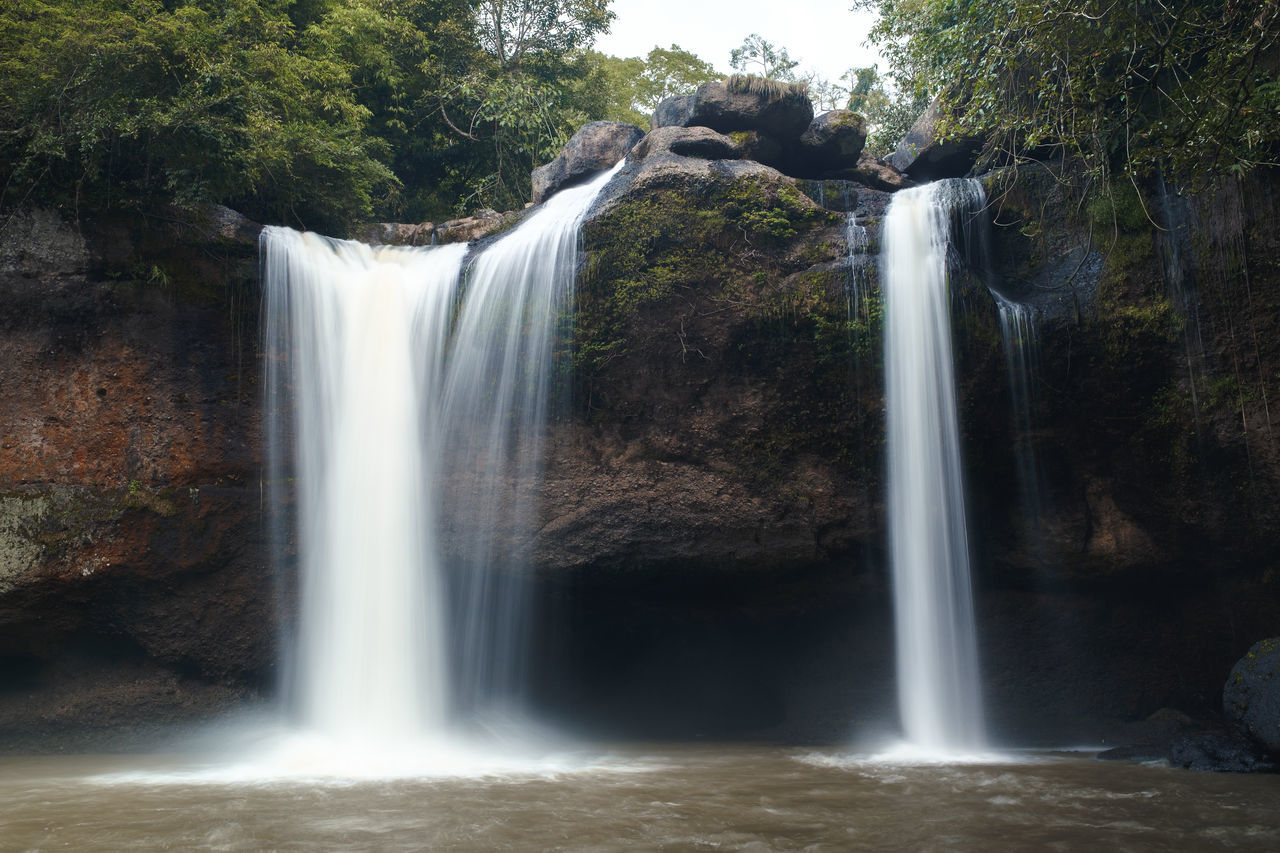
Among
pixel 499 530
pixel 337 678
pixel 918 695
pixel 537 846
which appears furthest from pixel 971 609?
pixel 337 678

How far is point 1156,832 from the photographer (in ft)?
16.5

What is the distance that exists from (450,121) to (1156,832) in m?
16.6

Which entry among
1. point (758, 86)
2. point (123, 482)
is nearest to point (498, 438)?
point (123, 482)

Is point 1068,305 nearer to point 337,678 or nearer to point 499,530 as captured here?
point 499,530

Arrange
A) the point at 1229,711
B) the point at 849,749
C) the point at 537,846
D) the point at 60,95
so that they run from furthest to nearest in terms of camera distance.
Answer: the point at 60,95 → the point at 849,749 → the point at 1229,711 → the point at 537,846

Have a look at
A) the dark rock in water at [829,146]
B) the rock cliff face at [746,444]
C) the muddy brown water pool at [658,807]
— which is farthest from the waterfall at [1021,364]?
the dark rock in water at [829,146]

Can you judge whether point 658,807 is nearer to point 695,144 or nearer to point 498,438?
point 498,438

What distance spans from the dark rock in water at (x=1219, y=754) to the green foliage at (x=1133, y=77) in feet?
17.1

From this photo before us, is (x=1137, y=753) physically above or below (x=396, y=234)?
below

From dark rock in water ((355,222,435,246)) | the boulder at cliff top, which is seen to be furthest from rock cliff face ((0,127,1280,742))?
dark rock in water ((355,222,435,246))

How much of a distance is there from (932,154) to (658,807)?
1001 cm

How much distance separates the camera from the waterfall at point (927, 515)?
884 cm

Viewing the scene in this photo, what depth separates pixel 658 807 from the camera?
5.76 meters

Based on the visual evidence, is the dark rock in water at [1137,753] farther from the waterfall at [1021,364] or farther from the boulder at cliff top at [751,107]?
the boulder at cliff top at [751,107]
